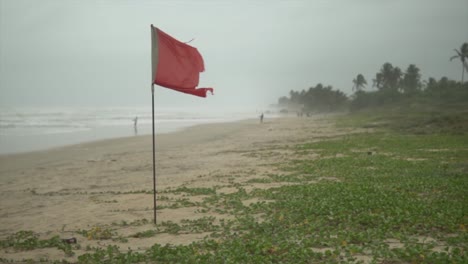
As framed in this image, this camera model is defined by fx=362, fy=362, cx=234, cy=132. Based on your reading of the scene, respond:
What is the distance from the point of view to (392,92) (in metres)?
94.6

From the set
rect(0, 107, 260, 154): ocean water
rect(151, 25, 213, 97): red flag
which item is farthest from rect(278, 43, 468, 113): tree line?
rect(151, 25, 213, 97): red flag

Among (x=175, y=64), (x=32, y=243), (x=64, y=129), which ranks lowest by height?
(x=32, y=243)

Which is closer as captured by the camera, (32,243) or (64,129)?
(32,243)

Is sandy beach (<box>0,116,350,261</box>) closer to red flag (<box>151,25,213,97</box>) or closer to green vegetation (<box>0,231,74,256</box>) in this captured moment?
green vegetation (<box>0,231,74,256</box>)

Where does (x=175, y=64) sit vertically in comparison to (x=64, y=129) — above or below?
above

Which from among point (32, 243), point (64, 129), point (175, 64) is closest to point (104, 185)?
point (32, 243)

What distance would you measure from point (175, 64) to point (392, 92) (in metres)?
94.4

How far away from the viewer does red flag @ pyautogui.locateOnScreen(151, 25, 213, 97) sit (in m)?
10.5

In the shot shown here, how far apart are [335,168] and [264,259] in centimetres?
1181

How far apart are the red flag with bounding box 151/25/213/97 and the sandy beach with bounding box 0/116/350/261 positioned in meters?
4.15

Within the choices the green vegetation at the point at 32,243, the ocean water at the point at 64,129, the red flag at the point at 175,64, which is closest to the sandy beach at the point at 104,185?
the green vegetation at the point at 32,243

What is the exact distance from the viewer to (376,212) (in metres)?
10.4

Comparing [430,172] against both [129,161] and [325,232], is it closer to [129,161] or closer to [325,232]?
[325,232]

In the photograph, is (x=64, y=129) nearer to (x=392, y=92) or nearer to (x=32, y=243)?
(x=32, y=243)
